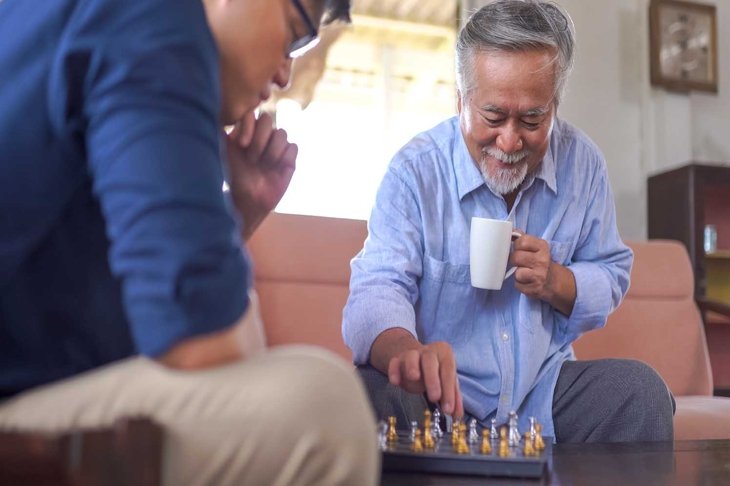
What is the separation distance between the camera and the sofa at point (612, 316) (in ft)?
6.74

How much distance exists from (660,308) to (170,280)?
2.31 m

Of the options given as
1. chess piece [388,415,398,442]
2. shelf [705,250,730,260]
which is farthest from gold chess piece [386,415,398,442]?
shelf [705,250,730,260]

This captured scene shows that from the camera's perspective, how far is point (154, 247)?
0.43 meters

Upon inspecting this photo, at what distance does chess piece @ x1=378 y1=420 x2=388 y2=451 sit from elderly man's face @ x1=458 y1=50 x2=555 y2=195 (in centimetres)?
60

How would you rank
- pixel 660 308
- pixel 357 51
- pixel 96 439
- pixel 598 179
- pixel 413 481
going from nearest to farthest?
pixel 96 439 → pixel 413 481 → pixel 598 179 → pixel 660 308 → pixel 357 51

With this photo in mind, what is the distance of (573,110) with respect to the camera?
3191 mm

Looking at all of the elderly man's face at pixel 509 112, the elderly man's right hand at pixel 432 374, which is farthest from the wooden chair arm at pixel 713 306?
the elderly man's right hand at pixel 432 374

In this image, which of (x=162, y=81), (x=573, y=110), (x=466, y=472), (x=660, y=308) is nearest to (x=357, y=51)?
(x=573, y=110)

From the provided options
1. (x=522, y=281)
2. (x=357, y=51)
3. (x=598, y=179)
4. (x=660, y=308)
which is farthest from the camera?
(x=357, y=51)

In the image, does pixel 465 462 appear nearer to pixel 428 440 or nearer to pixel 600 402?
pixel 428 440

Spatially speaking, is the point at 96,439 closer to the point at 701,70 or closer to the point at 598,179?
the point at 598,179

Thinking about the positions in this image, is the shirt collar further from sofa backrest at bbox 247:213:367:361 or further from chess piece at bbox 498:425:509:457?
sofa backrest at bbox 247:213:367:361

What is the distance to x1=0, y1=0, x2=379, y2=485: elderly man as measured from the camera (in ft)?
1.45

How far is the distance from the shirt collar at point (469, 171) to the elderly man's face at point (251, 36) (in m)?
0.89
